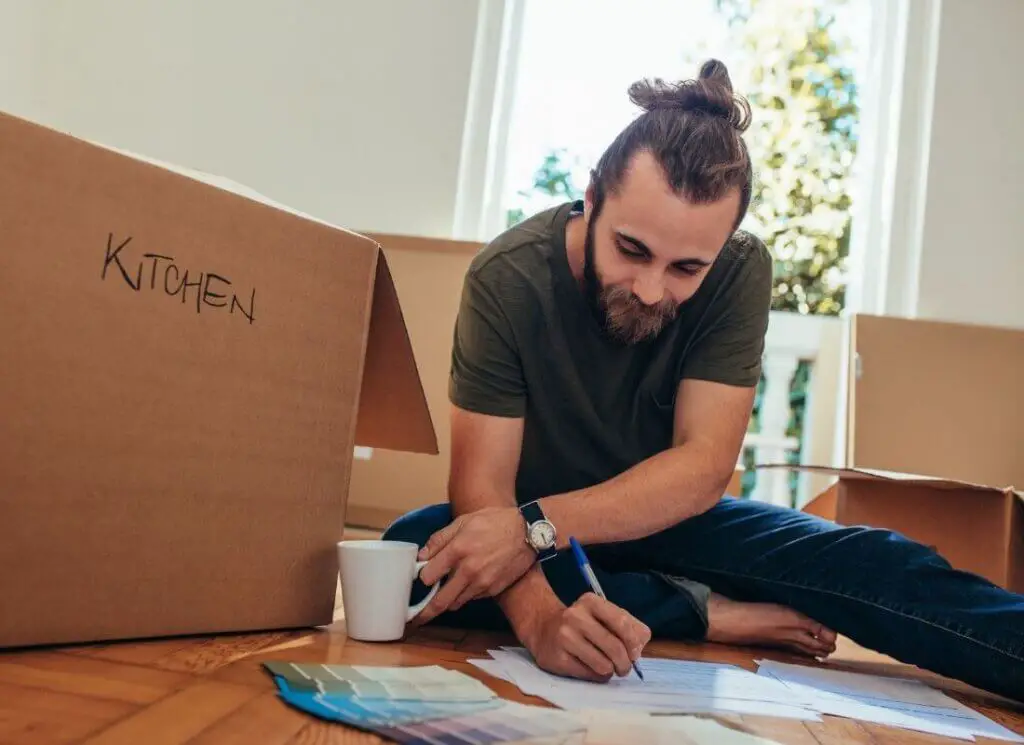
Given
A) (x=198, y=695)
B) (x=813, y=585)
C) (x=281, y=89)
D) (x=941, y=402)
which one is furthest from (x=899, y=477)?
(x=281, y=89)

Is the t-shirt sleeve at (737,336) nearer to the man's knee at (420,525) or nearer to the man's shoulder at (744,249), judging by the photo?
the man's shoulder at (744,249)

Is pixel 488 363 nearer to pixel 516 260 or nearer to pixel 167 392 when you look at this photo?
pixel 516 260

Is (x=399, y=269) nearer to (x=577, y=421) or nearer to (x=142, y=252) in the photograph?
(x=577, y=421)

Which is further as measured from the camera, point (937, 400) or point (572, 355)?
point (937, 400)

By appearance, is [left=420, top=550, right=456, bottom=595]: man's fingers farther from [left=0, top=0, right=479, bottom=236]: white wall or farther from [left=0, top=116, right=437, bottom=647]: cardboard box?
[left=0, top=0, right=479, bottom=236]: white wall

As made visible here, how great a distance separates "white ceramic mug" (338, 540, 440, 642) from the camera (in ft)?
3.29

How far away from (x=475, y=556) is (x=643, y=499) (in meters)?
0.22

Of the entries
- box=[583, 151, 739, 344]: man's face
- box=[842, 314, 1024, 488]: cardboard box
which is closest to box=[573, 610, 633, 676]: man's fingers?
box=[583, 151, 739, 344]: man's face

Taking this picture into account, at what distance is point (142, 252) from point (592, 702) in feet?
1.82

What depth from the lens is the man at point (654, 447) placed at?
111cm

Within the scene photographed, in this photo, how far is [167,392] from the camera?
3.00 ft

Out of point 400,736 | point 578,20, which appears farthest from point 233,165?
point 400,736

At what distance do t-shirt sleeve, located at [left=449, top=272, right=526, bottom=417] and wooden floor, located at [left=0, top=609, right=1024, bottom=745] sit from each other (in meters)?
0.29

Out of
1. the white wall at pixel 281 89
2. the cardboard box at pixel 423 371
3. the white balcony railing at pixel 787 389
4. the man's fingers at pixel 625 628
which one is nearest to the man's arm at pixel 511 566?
the man's fingers at pixel 625 628
